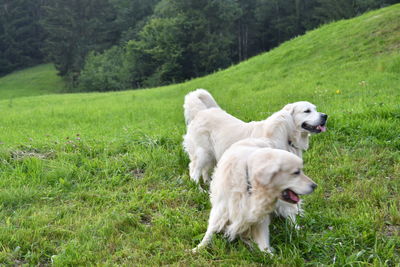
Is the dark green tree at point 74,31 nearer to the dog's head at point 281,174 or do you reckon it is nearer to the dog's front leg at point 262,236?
the dog's front leg at point 262,236

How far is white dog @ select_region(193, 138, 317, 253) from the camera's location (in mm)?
2879

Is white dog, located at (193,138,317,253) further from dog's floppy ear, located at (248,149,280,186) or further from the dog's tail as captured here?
the dog's tail

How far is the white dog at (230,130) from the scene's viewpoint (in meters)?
4.50

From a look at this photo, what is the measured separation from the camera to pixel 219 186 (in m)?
3.30

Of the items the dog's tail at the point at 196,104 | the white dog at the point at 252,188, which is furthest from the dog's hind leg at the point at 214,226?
the dog's tail at the point at 196,104

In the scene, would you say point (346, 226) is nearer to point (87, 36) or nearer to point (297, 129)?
point (297, 129)

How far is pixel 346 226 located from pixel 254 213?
111cm

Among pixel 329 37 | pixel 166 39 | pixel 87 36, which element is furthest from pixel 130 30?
pixel 329 37

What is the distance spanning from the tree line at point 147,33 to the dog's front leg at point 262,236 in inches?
1515

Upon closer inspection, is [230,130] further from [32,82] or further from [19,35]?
[19,35]

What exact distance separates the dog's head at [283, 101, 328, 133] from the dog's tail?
1.27 meters

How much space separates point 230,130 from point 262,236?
184 centimetres

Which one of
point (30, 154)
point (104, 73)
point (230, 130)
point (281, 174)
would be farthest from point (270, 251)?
point (104, 73)

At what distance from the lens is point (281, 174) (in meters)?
2.88
